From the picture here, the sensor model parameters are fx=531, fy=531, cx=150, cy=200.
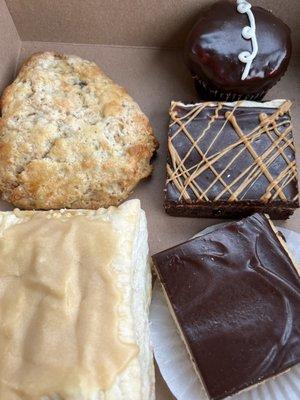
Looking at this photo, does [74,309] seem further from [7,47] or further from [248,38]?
[7,47]

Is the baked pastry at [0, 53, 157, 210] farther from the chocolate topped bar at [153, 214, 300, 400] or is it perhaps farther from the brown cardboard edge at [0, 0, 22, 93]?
the chocolate topped bar at [153, 214, 300, 400]

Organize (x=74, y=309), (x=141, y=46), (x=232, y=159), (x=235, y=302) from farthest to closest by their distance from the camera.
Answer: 1. (x=141, y=46)
2. (x=232, y=159)
3. (x=235, y=302)
4. (x=74, y=309)

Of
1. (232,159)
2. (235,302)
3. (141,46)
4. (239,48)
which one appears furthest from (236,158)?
(141,46)

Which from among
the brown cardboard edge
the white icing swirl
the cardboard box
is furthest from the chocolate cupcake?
the brown cardboard edge

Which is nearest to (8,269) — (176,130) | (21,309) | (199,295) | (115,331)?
(21,309)

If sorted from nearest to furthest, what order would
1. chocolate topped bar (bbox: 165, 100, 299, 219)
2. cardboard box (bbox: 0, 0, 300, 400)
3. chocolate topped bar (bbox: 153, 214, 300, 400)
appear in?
chocolate topped bar (bbox: 153, 214, 300, 400), chocolate topped bar (bbox: 165, 100, 299, 219), cardboard box (bbox: 0, 0, 300, 400)

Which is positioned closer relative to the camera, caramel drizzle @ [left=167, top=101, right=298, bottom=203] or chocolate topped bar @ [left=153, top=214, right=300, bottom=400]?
chocolate topped bar @ [left=153, top=214, right=300, bottom=400]
